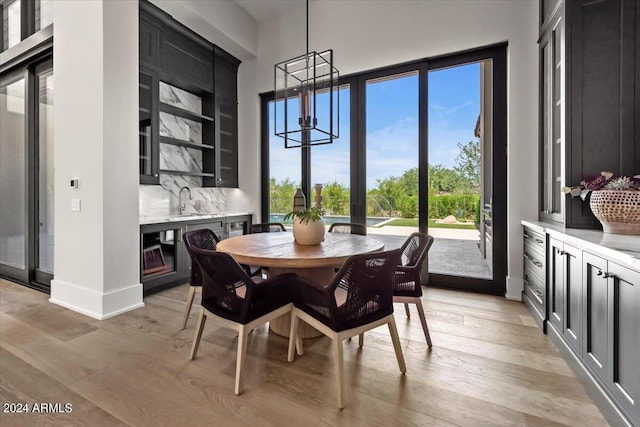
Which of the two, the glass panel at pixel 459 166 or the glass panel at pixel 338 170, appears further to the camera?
the glass panel at pixel 338 170

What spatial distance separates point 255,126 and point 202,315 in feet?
11.8

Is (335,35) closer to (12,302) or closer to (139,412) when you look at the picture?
(139,412)

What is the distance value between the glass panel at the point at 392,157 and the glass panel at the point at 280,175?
1.26m

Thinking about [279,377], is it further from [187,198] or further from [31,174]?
[31,174]

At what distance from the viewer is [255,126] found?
4.92 m

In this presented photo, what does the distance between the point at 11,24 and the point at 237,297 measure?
525cm

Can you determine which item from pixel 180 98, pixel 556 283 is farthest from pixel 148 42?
pixel 556 283

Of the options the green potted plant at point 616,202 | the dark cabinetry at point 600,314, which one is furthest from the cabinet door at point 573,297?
the green potted plant at point 616,202

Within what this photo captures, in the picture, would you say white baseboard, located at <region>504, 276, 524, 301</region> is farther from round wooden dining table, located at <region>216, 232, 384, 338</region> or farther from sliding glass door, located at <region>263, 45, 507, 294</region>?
round wooden dining table, located at <region>216, 232, 384, 338</region>

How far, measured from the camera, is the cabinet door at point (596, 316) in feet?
5.14

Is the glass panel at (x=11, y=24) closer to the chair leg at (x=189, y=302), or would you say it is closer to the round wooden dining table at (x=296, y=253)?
the chair leg at (x=189, y=302)

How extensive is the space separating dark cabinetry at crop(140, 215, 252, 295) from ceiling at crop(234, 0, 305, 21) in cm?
321

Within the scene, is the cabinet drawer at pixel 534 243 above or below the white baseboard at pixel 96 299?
above

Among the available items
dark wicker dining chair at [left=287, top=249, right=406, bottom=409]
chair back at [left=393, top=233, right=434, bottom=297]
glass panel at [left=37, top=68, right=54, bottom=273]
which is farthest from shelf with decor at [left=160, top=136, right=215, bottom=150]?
chair back at [left=393, top=233, right=434, bottom=297]
